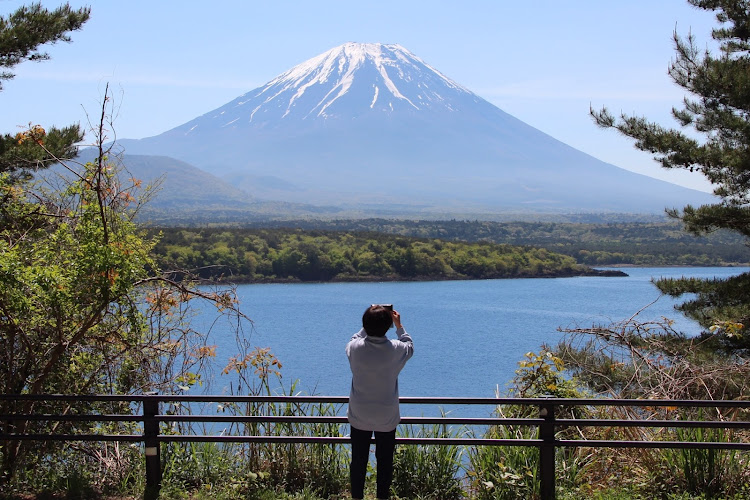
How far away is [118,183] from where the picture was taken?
591 centimetres

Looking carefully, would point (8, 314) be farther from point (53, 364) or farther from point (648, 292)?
point (648, 292)

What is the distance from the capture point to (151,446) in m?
4.88

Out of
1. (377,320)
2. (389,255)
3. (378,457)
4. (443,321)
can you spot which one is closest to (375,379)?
(377,320)

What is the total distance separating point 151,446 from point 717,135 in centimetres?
1241

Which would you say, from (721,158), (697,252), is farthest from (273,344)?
(697,252)

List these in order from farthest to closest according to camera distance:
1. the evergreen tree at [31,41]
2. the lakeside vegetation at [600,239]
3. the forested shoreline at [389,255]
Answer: the lakeside vegetation at [600,239] < the forested shoreline at [389,255] < the evergreen tree at [31,41]

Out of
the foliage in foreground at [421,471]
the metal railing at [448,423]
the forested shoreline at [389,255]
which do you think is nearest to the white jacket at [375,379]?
the metal railing at [448,423]

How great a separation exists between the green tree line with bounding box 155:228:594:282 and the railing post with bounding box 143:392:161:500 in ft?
130

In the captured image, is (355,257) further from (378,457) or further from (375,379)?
(375,379)

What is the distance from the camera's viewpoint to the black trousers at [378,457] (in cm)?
420

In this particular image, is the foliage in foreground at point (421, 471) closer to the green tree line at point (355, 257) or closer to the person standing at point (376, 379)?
the person standing at point (376, 379)

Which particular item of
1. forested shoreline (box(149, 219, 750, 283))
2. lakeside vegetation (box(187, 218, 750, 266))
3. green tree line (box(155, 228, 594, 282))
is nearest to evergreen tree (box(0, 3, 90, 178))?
forested shoreline (box(149, 219, 750, 283))

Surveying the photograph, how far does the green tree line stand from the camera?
164 feet

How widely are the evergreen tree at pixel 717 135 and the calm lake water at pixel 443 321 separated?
7.09 feet
